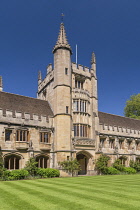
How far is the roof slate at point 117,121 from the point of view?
104ft

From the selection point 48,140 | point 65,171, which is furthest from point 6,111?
point 65,171

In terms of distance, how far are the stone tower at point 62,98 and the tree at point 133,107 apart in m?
23.2

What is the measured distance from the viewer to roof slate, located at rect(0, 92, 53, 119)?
78.1 ft

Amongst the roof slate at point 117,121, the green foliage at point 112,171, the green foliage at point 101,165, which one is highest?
the roof slate at point 117,121

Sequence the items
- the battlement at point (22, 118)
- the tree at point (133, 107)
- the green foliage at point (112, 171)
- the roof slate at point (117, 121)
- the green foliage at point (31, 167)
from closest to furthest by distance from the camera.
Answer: the green foliage at point (31, 167) → the battlement at point (22, 118) → the green foliage at point (112, 171) → the roof slate at point (117, 121) → the tree at point (133, 107)

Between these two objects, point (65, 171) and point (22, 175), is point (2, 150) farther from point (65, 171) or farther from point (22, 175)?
point (65, 171)

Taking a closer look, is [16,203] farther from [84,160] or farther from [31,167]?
[84,160]

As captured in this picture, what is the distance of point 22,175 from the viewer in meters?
19.3

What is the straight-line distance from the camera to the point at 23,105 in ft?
82.5

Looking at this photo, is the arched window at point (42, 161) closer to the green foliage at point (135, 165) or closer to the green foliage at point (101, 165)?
the green foliage at point (101, 165)

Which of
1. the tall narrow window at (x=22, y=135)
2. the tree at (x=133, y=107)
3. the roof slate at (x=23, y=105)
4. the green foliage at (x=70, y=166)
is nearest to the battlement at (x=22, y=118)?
the roof slate at (x=23, y=105)

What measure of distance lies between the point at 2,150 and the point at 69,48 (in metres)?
14.7

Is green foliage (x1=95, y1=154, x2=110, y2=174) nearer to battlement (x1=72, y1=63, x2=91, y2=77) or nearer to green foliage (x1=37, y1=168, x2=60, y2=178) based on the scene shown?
green foliage (x1=37, y1=168, x2=60, y2=178)

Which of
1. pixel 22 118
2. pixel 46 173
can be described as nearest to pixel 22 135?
pixel 22 118
